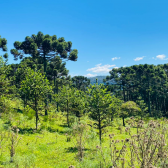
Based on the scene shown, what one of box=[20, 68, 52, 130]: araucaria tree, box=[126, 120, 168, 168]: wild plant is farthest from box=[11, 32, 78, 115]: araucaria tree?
box=[126, 120, 168, 168]: wild plant

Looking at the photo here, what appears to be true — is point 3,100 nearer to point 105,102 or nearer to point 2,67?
point 2,67

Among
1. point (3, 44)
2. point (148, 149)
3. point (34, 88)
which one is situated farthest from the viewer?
point (3, 44)

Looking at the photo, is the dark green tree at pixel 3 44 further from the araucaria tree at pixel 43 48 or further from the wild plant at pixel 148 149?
the wild plant at pixel 148 149

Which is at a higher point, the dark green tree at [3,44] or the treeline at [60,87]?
the dark green tree at [3,44]

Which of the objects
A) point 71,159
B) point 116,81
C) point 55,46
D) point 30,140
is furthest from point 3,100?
point 116,81

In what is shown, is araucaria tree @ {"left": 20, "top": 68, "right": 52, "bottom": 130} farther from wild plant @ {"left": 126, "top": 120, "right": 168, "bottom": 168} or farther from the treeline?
wild plant @ {"left": 126, "top": 120, "right": 168, "bottom": 168}

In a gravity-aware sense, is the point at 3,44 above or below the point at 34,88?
above

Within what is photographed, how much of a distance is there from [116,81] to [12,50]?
45021 mm

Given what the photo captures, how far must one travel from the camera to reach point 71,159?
10102 millimetres

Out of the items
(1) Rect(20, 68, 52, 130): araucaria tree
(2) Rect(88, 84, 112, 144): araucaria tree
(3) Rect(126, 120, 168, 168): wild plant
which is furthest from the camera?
(1) Rect(20, 68, 52, 130): araucaria tree

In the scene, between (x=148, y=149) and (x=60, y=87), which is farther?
(x=60, y=87)

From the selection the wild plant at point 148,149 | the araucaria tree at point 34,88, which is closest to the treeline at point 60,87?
the araucaria tree at point 34,88

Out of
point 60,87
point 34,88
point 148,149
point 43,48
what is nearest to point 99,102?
point 34,88

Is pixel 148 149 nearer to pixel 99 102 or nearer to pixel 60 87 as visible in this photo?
pixel 99 102
